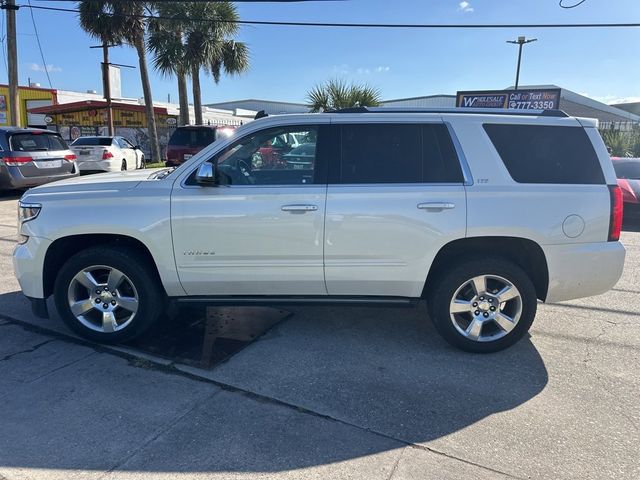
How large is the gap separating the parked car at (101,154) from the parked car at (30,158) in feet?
14.7

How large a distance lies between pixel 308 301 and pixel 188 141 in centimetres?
1225

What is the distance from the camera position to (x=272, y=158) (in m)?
3.93

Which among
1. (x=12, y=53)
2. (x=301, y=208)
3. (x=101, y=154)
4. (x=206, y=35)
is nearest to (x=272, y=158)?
(x=301, y=208)

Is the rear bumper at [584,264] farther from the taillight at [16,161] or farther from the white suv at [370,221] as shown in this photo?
the taillight at [16,161]

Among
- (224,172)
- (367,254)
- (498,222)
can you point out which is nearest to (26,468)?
(224,172)

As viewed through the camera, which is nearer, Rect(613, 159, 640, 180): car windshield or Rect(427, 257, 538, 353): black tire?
Rect(427, 257, 538, 353): black tire

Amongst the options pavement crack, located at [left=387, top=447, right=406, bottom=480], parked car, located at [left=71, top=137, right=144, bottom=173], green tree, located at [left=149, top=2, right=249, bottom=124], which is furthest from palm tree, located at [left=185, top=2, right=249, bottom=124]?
pavement crack, located at [left=387, top=447, right=406, bottom=480]

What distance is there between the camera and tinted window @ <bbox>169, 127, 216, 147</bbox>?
15.0 metres

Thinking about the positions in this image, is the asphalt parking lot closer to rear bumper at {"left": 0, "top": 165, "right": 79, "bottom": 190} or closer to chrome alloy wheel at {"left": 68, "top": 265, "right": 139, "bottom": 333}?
chrome alloy wheel at {"left": 68, "top": 265, "right": 139, "bottom": 333}

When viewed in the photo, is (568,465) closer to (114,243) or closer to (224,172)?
(224,172)

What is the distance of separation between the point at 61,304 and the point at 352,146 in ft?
8.97

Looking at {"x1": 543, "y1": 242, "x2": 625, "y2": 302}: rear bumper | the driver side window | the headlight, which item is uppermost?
the driver side window

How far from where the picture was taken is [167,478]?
2.55 metres

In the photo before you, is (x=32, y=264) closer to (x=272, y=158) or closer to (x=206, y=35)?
(x=272, y=158)
